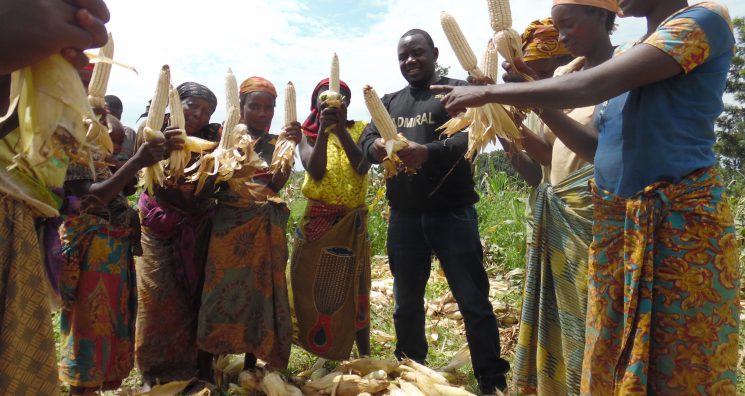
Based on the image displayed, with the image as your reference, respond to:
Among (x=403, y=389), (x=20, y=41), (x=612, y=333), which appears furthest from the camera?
(x=403, y=389)

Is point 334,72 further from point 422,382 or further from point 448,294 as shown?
point 448,294

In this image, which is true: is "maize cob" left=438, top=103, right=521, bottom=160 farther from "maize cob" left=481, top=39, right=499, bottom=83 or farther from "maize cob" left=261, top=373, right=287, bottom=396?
"maize cob" left=261, top=373, right=287, bottom=396

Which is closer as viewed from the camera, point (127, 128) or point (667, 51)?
point (667, 51)

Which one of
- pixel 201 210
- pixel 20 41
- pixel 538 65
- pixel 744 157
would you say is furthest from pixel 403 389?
pixel 744 157

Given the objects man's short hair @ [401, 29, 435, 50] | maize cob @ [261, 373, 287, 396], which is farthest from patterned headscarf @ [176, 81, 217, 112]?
maize cob @ [261, 373, 287, 396]

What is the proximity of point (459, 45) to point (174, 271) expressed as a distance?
232cm

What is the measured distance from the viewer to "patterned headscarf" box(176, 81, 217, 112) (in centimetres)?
354

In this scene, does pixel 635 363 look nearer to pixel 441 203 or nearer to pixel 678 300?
pixel 678 300

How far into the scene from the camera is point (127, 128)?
386cm

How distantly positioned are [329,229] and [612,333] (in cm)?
224

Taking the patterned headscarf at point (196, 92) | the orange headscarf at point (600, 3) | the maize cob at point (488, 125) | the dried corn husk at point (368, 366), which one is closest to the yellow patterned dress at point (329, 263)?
the dried corn husk at point (368, 366)

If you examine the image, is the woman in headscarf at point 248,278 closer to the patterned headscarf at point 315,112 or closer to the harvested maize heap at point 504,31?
the patterned headscarf at point 315,112

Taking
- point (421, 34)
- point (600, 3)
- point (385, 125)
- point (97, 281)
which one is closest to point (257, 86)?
point (385, 125)

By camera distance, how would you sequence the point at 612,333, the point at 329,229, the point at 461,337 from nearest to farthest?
the point at 612,333
the point at 329,229
the point at 461,337
